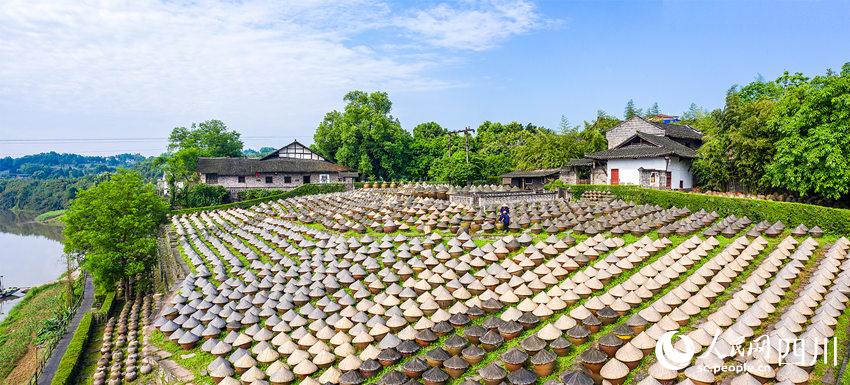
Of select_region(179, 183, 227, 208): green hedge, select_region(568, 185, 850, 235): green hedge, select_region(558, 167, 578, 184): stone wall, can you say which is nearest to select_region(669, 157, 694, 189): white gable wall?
select_region(568, 185, 850, 235): green hedge

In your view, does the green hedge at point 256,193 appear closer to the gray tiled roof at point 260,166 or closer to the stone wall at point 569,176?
the gray tiled roof at point 260,166

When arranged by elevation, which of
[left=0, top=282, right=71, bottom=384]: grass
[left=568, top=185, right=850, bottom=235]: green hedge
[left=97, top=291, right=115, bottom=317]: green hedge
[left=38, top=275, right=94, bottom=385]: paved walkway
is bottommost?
[left=0, top=282, right=71, bottom=384]: grass

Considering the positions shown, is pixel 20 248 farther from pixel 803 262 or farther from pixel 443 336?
pixel 803 262

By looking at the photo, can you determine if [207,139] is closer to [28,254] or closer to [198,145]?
Answer: [198,145]

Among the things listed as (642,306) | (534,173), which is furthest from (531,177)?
(642,306)

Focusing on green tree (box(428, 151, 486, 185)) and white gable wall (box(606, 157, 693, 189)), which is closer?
white gable wall (box(606, 157, 693, 189))

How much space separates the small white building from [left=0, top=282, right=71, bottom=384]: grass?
1572 inches

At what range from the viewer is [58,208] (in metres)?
100

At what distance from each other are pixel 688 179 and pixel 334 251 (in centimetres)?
3147

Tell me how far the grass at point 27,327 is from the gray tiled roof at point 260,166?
18.0m

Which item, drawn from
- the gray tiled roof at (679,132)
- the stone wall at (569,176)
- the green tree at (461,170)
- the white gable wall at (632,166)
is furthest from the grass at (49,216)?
the gray tiled roof at (679,132)

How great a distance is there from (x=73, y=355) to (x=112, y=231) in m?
10.8

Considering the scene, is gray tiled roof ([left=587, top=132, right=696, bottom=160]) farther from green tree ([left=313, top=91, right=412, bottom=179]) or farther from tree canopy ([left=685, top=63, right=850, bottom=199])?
green tree ([left=313, top=91, right=412, bottom=179])

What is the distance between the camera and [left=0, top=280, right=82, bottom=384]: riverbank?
25.2 meters
